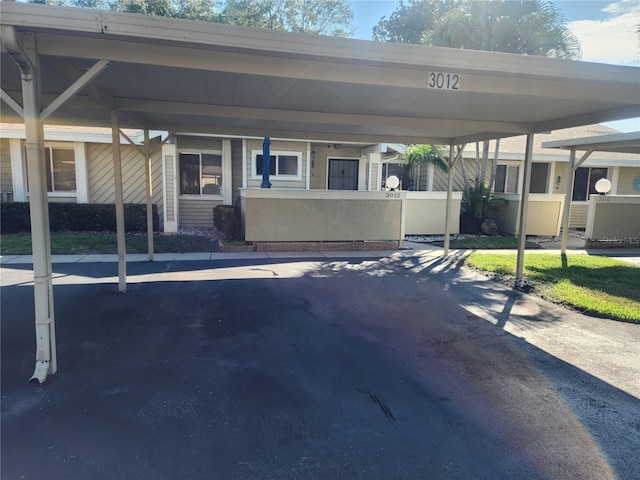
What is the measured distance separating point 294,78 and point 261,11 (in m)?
24.8

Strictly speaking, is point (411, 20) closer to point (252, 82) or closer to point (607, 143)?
point (607, 143)

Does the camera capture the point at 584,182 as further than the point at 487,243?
Yes

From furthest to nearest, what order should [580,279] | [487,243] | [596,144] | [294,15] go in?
[294,15] → [487,243] → [596,144] → [580,279]

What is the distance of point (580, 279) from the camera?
7.78 metres

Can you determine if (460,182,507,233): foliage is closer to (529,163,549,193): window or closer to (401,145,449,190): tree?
(401,145,449,190): tree

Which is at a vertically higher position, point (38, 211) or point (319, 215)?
point (38, 211)

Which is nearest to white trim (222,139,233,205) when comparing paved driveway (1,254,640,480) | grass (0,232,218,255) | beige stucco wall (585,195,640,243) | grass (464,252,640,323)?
grass (0,232,218,255)

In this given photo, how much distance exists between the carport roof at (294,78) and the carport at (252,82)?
0.04 feet

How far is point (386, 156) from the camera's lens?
14430mm

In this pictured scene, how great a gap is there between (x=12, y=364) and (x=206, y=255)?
5667 mm

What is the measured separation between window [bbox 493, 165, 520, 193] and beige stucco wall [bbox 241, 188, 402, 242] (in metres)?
7.39

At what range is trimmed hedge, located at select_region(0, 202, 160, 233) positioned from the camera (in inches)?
449

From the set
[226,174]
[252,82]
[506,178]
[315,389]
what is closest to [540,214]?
[506,178]

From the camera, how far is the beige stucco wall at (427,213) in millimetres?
13039
